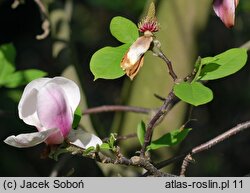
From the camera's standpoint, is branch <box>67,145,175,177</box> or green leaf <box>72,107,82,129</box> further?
green leaf <box>72,107,82,129</box>

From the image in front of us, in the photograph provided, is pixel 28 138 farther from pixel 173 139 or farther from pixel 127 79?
pixel 127 79

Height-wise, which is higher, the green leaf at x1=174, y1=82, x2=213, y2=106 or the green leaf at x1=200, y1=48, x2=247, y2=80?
the green leaf at x1=200, y1=48, x2=247, y2=80

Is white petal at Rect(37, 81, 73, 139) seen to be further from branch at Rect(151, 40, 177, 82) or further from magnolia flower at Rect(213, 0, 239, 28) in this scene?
magnolia flower at Rect(213, 0, 239, 28)

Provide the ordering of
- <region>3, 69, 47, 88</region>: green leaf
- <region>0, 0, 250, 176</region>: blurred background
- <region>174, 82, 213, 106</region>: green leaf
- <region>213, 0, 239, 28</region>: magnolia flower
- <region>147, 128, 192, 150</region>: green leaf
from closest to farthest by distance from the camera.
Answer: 1. <region>174, 82, 213, 106</region>: green leaf
2. <region>213, 0, 239, 28</region>: magnolia flower
3. <region>147, 128, 192, 150</region>: green leaf
4. <region>3, 69, 47, 88</region>: green leaf
5. <region>0, 0, 250, 176</region>: blurred background

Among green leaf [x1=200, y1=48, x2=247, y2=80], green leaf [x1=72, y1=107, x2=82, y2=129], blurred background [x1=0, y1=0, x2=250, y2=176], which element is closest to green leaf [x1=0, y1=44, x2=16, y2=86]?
blurred background [x1=0, y1=0, x2=250, y2=176]

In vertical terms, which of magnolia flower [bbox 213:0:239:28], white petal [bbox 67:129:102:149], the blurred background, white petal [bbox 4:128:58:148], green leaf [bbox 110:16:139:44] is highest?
magnolia flower [bbox 213:0:239:28]

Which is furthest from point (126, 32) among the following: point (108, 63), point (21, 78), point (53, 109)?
point (21, 78)

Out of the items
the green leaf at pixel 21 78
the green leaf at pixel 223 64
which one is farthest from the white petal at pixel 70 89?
the green leaf at pixel 21 78
